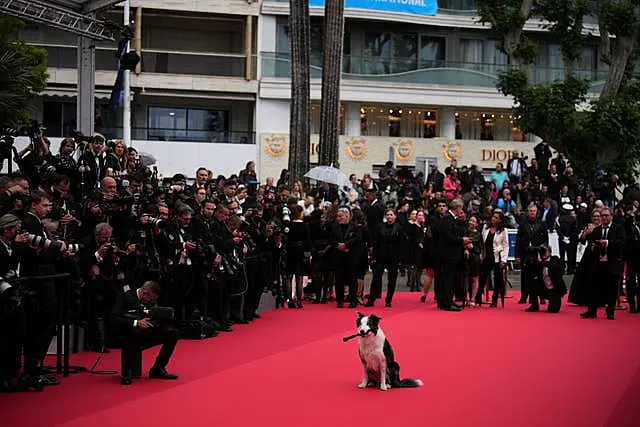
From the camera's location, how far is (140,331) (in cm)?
1101

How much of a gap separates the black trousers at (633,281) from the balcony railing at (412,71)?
2191 centimetres

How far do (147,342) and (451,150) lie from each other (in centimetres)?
3058

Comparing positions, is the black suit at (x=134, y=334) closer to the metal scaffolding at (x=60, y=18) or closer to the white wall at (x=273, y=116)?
the metal scaffolding at (x=60, y=18)

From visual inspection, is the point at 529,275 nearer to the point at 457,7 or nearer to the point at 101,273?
the point at 101,273

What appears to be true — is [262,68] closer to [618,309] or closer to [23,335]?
[618,309]

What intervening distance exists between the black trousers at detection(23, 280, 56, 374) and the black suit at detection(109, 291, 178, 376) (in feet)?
2.14

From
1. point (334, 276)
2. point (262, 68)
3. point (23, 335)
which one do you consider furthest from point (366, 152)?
point (23, 335)

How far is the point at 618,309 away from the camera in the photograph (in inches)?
762

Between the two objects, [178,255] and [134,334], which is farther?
[178,255]

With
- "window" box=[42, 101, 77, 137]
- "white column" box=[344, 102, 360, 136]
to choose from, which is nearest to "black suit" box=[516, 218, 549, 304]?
"white column" box=[344, 102, 360, 136]

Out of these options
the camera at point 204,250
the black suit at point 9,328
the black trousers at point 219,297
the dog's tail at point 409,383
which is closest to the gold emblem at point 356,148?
the black trousers at point 219,297

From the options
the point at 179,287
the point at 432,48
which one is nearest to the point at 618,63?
the point at 432,48

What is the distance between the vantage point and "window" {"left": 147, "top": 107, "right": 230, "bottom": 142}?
38.9m

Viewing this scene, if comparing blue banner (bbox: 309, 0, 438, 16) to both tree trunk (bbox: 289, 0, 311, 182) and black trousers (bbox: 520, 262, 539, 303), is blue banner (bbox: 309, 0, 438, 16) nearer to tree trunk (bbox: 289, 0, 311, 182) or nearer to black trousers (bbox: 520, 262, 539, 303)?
tree trunk (bbox: 289, 0, 311, 182)
